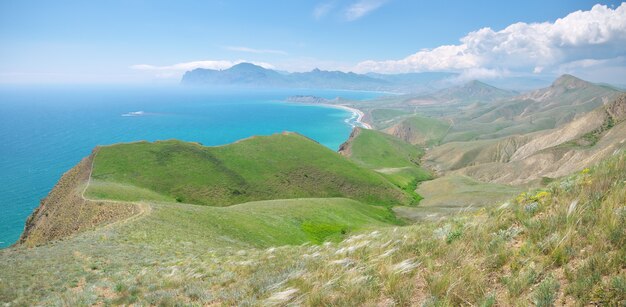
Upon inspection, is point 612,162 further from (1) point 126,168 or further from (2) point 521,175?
(2) point 521,175

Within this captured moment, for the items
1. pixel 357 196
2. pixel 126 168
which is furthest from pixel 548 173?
pixel 126 168

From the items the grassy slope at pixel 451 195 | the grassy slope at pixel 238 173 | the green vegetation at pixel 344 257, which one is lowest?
the grassy slope at pixel 451 195

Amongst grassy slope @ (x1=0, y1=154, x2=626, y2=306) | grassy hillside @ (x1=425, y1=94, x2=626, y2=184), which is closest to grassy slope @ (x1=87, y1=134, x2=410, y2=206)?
grassy slope @ (x1=0, y1=154, x2=626, y2=306)

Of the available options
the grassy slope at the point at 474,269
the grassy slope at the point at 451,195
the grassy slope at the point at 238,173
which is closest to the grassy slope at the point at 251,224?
the grassy slope at the point at 474,269

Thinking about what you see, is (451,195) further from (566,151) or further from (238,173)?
(566,151)

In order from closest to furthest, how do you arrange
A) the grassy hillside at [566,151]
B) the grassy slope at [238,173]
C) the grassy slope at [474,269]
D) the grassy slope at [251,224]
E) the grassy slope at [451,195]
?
the grassy slope at [474,269], the grassy slope at [251,224], the grassy slope at [238,173], the grassy slope at [451,195], the grassy hillside at [566,151]

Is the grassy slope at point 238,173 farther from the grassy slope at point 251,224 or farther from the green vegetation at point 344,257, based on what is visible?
the green vegetation at point 344,257
